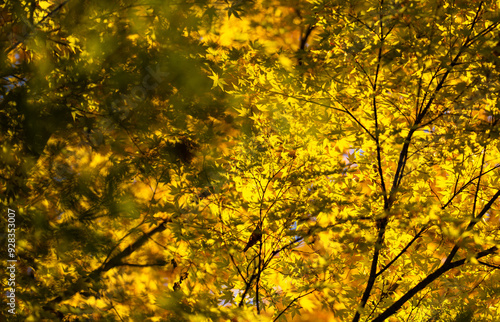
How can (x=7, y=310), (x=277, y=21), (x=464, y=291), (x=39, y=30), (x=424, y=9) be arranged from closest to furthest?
(x=424, y=9) < (x=464, y=291) < (x=39, y=30) < (x=7, y=310) < (x=277, y=21)

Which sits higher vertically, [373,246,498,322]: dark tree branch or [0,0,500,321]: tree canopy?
[0,0,500,321]: tree canopy

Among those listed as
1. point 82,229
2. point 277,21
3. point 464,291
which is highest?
point 277,21

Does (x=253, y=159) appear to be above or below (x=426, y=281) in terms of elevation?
above

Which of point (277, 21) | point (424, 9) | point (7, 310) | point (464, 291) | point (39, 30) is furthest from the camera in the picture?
point (277, 21)

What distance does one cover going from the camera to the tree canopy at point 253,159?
1471 mm

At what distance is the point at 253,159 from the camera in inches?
67.1

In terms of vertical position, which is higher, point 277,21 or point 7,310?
point 277,21

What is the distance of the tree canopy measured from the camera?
1471 millimetres

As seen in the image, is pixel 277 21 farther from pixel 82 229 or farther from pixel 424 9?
pixel 82 229

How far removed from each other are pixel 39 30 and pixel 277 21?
5.43ft

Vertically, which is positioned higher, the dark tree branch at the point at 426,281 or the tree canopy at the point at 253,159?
the tree canopy at the point at 253,159

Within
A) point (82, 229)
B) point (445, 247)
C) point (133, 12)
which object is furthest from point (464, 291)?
point (133, 12)

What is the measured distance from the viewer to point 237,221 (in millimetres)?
1665

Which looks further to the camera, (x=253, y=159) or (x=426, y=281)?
(x=253, y=159)
